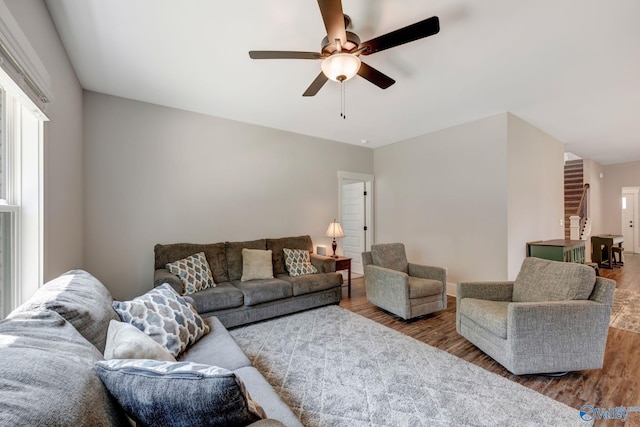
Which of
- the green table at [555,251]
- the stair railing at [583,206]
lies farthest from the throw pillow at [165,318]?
the stair railing at [583,206]

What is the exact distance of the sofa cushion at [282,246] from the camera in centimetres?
388

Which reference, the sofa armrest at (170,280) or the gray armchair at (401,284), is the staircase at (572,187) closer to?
the gray armchair at (401,284)

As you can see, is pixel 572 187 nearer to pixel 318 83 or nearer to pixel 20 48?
pixel 318 83

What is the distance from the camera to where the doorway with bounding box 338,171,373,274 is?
18.2 ft

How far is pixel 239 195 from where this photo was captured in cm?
401

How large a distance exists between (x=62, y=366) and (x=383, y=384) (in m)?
1.90

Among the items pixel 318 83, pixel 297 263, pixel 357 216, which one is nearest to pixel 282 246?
pixel 297 263

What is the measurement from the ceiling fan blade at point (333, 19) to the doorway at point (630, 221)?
10069mm

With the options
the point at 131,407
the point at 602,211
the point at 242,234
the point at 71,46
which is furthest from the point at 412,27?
the point at 602,211

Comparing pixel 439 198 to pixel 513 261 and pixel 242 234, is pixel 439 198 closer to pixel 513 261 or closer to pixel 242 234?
pixel 513 261

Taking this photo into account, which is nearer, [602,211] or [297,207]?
[297,207]

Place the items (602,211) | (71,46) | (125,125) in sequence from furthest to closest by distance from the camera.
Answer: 1. (602,211)
2. (125,125)
3. (71,46)

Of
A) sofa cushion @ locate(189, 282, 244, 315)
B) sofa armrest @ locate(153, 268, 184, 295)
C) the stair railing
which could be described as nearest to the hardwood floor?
sofa cushion @ locate(189, 282, 244, 315)

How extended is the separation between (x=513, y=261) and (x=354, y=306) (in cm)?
223
